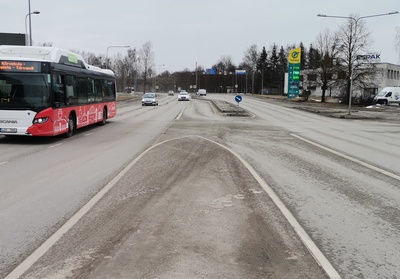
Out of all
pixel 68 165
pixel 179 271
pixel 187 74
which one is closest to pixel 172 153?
pixel 68 165

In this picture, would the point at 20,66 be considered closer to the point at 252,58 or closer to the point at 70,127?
the point at 70,127

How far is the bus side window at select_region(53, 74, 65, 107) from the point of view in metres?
14.0

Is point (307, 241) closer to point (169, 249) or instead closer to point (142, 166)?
point (169, 249)

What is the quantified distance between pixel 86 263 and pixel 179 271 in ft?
3.21

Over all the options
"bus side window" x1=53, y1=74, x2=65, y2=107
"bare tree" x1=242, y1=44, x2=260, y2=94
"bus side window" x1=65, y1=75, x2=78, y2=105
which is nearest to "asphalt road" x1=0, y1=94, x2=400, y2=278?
"bus side window" x1=53, y1=74, x2=65, y2=107

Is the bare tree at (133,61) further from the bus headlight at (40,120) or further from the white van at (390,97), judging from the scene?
the bus headlight at (40,120)

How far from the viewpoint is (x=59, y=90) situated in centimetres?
1440

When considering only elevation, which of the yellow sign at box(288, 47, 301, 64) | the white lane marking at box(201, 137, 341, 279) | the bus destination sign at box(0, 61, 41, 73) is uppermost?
the yellow sign at box(288, 47, 301, 64)

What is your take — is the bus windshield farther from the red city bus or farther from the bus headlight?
the bus headlight

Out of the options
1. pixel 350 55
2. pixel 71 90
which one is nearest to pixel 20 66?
pixel 71 90

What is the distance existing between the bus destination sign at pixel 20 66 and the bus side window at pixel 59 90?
0.67m

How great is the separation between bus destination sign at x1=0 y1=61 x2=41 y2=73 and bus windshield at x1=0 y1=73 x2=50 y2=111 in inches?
6.7

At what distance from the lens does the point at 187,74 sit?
165 m

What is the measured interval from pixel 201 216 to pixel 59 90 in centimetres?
1043
